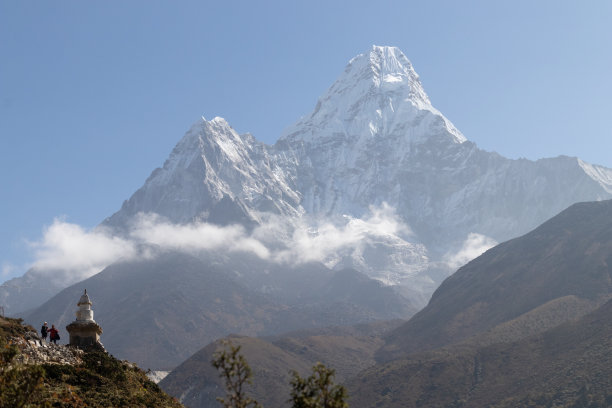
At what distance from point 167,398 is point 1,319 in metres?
13.3

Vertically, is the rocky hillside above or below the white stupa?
below

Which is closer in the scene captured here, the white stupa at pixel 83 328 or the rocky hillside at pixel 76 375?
the rocky hillside at pixel 76 375

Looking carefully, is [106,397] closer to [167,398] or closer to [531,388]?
[167,398]

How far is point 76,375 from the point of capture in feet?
165

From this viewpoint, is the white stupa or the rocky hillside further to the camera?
the white stupa

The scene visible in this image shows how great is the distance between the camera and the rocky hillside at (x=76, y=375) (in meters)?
45.0

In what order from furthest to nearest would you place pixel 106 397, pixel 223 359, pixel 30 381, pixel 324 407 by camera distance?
pixel 106 397 < pixel 223 359 < pixel 324 407 < pixel 30 381

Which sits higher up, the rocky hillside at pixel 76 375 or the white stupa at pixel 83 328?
the white stupa at pixel 83 328

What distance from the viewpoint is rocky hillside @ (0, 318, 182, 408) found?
45031 millimetres

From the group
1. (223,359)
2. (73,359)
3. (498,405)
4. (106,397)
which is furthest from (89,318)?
(498,405)

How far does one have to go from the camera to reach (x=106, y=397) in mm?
49062

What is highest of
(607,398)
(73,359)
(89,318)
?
(89,318)

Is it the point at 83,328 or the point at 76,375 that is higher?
the point at 83,328

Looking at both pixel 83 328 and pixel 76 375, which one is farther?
pixel 83 328
